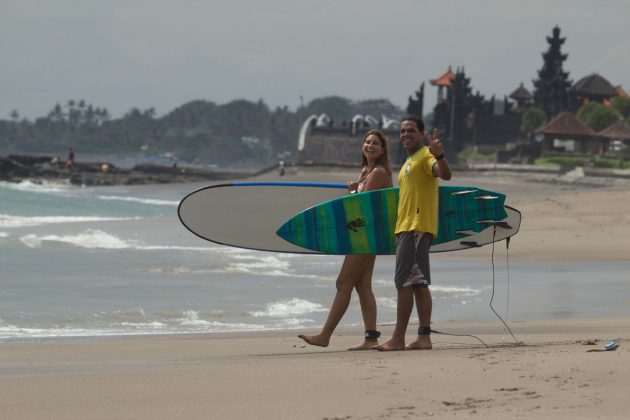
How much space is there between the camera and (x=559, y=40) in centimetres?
10294

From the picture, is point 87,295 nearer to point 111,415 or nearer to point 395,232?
point 395,232

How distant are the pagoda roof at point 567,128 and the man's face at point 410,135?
7621cm

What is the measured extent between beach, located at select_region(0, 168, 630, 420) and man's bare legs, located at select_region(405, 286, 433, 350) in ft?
0.35

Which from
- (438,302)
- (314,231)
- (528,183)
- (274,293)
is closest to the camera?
(314,231)

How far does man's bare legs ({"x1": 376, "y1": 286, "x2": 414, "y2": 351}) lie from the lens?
6734 millimetres

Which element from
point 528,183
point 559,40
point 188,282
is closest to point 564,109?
point 559,40

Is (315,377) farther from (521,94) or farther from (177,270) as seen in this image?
(521,94)

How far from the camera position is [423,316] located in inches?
268

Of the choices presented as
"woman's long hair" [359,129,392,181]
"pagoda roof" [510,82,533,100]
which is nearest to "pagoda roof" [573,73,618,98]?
"pagoda roof" [510,82,533,100]

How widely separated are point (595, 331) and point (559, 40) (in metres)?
97.8

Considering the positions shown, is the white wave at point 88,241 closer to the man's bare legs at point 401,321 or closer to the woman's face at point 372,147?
the woman's face at point 372,147

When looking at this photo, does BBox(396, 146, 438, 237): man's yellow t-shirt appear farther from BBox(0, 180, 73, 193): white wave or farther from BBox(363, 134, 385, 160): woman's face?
BBox(0, 180, 73, 193): white wave

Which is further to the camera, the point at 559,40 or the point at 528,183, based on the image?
the point at 559,40

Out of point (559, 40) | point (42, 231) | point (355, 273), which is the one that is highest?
point (559, 40)
